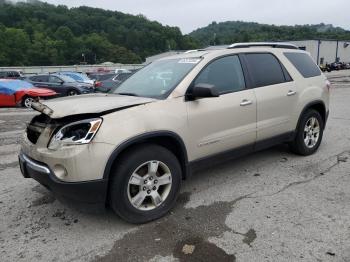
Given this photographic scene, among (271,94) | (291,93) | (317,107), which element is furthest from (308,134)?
(271,94)

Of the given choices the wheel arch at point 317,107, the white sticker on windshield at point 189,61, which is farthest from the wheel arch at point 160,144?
the wheel arch at point 317,107

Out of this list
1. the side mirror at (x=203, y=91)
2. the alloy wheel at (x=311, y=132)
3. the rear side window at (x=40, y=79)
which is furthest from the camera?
the rear side window at (x=40, y=79)

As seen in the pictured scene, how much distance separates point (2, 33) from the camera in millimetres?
93875

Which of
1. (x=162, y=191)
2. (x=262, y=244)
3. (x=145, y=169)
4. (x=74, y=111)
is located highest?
(x=74, y=111)

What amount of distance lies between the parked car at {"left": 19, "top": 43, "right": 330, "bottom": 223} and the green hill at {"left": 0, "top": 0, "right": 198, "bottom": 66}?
100768 millimetres

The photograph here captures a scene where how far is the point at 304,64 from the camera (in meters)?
5.68

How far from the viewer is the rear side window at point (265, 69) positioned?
4742 millimetres

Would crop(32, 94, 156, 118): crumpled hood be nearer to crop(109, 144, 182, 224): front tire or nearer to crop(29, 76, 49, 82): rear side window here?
crop(109, 144, 182, 224): front tire

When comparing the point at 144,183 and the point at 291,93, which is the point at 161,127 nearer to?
the point at 144,183

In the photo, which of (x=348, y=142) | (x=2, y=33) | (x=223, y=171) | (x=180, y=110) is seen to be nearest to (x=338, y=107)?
(x=348, y=142)

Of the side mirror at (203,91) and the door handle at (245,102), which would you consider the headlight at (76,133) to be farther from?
the door handle at (245,102)

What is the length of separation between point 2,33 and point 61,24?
17.3 meters

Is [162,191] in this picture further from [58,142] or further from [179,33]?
[179,33]

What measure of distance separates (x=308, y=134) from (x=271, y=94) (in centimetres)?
136
